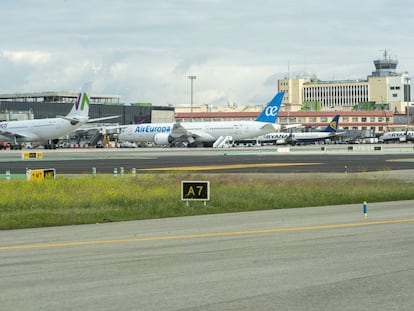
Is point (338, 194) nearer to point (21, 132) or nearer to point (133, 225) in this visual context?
point (133, 225)

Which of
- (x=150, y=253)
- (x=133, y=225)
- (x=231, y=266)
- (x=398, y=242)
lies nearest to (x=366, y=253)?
(x=398, y=242)

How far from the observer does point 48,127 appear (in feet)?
391

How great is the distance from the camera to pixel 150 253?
15797 millimetres

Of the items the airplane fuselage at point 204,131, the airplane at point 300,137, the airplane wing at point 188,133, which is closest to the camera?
the airplane fuselage at point 204,131

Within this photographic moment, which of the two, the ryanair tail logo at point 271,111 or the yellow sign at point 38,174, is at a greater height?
the ryanair tail logo at point 271,111

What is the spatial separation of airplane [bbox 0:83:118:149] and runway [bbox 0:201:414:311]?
322 feet

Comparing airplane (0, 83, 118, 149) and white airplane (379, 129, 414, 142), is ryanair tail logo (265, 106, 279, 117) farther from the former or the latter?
white airplane (379, 129, 414, 142)

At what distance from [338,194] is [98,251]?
1702cm

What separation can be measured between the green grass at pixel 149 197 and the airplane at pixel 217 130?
86.5 m

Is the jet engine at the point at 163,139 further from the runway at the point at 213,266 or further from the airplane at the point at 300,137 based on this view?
the runway at the point at 213,266

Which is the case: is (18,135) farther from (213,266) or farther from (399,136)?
(213,266)

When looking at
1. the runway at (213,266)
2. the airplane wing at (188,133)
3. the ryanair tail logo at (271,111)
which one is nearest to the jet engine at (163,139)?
the airplane wing at (188,133)

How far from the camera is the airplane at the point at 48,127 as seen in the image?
118m

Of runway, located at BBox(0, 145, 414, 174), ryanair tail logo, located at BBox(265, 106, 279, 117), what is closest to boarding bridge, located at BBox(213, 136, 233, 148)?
ryanair tail logo, located at BBox(265, 106, 279, 117)
